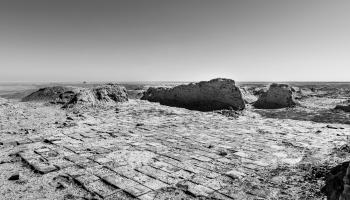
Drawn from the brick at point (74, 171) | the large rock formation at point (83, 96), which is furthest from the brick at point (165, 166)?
the large rock formation at point (83, 96)

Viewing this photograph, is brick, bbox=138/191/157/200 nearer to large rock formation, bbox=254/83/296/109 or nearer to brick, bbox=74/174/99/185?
brick, bbox=74/174/99/185

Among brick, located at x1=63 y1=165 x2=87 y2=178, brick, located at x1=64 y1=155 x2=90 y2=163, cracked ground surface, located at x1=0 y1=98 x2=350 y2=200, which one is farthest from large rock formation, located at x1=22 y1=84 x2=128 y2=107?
brick, located at x1=63 y1=165 x2=87 y2=178

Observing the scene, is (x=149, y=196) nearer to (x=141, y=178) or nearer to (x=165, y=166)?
(x=141, y=178)

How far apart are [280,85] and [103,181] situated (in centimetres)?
1714

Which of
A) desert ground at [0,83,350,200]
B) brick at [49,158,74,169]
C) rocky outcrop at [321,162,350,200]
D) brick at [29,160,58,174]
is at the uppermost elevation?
rocky outcrop at [321,162,350,200]

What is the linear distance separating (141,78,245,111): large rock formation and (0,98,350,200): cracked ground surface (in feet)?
16.7

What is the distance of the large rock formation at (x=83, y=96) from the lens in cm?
1809

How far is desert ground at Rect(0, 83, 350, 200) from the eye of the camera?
17.2 feet

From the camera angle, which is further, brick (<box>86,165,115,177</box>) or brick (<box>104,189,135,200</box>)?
brick (<box>86,165,115,177</box>)

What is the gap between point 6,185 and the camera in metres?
5.32

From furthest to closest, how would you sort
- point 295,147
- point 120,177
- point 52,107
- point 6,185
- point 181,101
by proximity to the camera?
point 181,101 → point 52,107 → point 295,147 → point 120,177 → point 6,185

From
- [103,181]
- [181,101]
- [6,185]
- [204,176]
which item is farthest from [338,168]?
[181,101]

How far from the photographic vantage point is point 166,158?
7.18m

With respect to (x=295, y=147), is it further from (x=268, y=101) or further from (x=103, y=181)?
(x=268, y=101)
